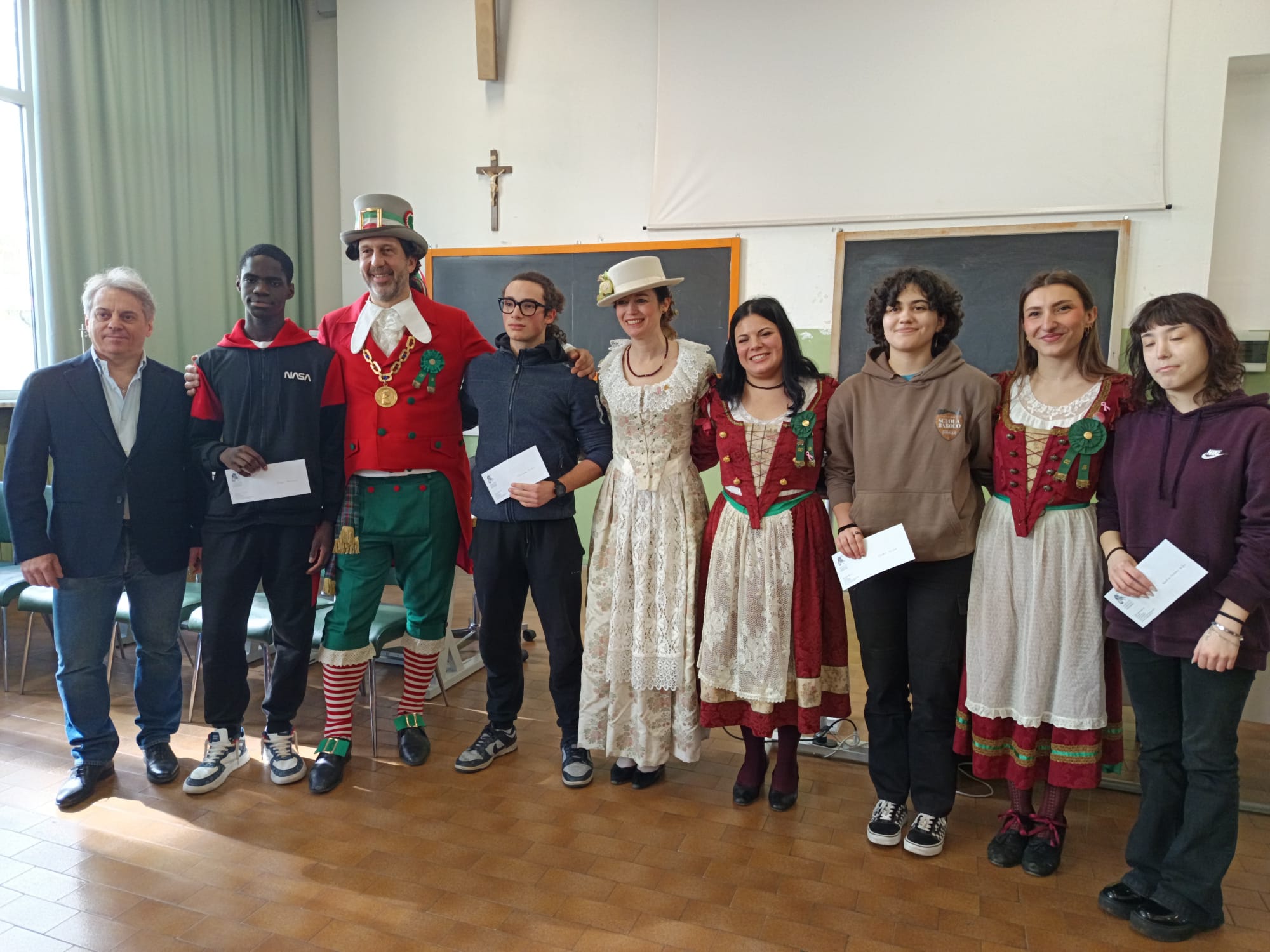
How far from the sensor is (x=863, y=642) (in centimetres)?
228

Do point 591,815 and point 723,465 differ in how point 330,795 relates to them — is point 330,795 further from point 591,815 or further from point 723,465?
point 723,465

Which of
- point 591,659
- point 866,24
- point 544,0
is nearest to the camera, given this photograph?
point 591,659

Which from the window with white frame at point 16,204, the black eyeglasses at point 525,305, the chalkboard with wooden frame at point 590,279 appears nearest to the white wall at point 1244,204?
the chalkboard with wooden frame at point 590,279

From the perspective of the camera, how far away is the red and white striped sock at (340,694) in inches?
108

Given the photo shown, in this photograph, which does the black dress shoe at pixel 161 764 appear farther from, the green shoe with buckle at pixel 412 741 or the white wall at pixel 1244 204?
the white wall at pixel 1244 204

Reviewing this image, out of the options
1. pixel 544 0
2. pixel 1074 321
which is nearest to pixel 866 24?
pixel 544 0

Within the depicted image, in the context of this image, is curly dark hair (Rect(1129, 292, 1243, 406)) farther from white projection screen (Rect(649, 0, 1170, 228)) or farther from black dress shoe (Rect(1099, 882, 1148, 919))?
white projection screen (Rect(649, 0, 1170, 228))

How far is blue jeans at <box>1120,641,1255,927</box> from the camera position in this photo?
1.86 meters

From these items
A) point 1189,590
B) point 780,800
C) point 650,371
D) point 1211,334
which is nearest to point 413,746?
point 780,800

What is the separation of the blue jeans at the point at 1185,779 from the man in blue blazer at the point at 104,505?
8.81ft

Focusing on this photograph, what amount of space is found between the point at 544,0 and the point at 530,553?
4.55m

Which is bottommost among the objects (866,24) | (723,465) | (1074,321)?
(723,465)

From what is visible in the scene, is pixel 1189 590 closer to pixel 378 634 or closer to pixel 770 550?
pixel 770 550

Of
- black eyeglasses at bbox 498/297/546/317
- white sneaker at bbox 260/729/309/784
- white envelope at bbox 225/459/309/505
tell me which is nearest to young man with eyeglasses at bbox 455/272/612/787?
black eyeglasses at bbox 498/297/546/317
